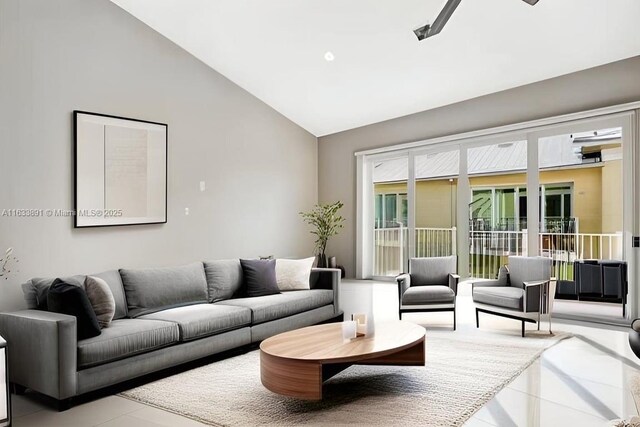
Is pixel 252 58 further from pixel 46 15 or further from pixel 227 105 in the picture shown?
pixel 46 15

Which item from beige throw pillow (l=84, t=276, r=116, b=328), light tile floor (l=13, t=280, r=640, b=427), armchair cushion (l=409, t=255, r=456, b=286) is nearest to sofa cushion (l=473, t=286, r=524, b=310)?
armchair cushion (l=409, t=255, r=456, b=286)

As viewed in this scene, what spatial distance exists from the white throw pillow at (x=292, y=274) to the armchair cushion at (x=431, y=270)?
4.42 feet

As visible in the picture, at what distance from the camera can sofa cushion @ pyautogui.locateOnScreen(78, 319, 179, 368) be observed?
11.0ft

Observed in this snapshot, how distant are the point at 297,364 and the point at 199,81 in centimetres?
419

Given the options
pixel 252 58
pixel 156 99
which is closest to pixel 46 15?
pixel 156 99

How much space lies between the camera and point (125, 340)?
11.7 feet

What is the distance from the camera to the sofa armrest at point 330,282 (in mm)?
5801

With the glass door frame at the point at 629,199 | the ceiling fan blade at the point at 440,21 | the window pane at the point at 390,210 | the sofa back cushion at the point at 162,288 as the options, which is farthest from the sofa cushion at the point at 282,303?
the glass door frame at the point at 629,199

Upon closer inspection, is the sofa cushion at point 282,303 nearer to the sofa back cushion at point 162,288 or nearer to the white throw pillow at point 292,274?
the white throw pillow at point 292,274

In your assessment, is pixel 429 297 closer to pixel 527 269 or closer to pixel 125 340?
pixel 527 269

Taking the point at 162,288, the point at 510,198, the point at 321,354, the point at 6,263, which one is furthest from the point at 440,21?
the point at 6,263

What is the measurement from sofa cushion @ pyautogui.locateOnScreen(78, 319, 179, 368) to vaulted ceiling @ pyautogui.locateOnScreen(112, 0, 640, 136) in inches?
130

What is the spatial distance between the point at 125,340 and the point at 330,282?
2.75 metres

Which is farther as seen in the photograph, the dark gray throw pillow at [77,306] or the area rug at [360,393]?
the dark gray throw pillow at [77,306]
